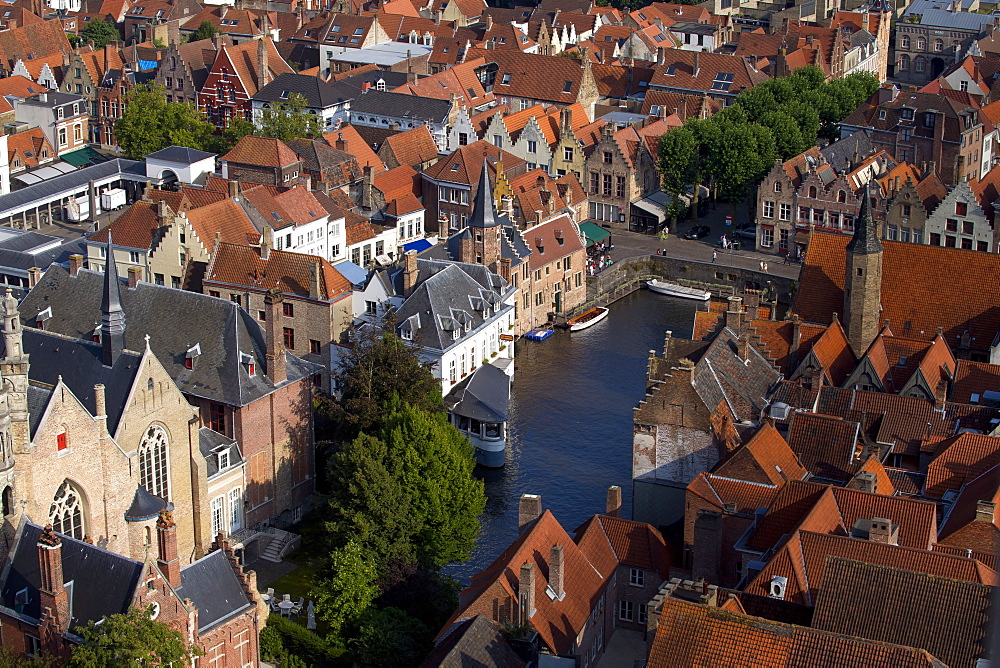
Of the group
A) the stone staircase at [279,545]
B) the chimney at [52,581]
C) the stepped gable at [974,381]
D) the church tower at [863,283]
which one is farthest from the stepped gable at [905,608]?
the church tower at [863,283]

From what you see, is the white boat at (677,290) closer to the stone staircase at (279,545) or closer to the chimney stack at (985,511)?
the stone staircase at (279,545)

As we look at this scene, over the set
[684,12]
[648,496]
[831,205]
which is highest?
[684,12]

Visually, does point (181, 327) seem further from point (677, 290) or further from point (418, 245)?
point (677, 290)

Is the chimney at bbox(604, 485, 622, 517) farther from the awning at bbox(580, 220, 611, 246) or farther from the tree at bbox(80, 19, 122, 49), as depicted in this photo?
the tree at bbox(80, 19, 122, 49)

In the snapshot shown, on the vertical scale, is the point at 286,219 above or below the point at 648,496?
above

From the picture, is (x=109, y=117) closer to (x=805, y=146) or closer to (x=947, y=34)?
(x=805, y=146)

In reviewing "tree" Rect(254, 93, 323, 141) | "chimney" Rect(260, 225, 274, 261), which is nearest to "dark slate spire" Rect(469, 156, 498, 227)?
"chimney" Rect(260, 225, 274, 261)

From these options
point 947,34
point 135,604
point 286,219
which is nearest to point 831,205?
point 286,219

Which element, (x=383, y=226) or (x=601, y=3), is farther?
(x=601, y=3)
